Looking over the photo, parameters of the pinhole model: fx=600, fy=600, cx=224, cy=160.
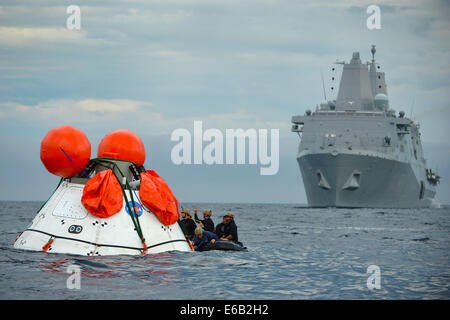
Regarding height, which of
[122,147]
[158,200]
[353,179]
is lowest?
[158,200]

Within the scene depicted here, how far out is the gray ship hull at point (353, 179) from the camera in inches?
2400

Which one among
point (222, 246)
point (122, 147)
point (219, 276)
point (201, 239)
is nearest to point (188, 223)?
point (201, 239)

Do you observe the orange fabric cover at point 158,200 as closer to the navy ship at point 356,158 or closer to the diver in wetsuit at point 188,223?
the diver in wetsuit at point 188,223

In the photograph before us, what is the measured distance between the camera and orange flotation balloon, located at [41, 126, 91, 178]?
12.9m

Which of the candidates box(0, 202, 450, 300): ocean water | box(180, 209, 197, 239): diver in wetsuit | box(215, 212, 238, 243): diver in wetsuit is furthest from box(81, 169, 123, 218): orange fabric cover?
box(215, 212, 238, 243): diver in wetsuit

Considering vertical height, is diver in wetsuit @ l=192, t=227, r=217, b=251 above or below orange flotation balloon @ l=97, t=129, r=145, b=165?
below

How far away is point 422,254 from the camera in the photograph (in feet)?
56.4

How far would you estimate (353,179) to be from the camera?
61.8 metres

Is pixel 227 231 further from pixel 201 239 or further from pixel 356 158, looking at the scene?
pixel 356 158

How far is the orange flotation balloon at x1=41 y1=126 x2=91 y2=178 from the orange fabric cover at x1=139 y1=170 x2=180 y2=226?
4.61 feet

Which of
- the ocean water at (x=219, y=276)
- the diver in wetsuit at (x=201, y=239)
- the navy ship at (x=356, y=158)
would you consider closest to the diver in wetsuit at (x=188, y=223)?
the diver in wetsuit at (x=201, y=239)

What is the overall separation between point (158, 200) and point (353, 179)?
167 feet

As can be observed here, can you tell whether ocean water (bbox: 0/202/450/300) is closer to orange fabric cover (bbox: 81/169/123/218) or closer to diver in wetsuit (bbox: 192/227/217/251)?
diver in wetsuit (bbox: 192/227/217/251)
